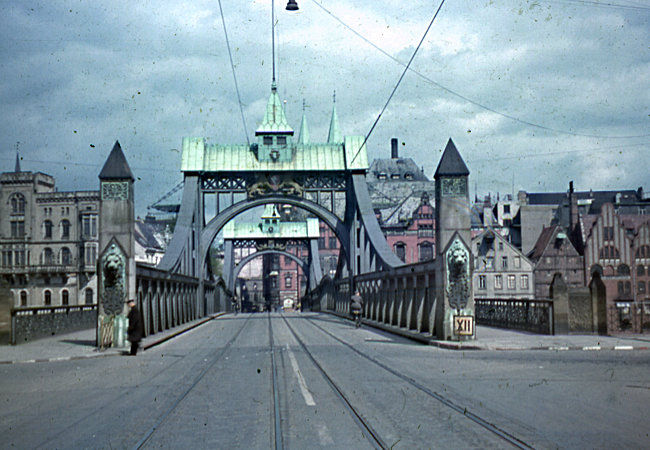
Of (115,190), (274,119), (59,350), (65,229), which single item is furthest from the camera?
(65,229)

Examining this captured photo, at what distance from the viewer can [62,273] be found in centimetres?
6838

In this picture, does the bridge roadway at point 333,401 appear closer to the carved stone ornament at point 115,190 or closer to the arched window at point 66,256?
the carved stone ornament at point 115,190

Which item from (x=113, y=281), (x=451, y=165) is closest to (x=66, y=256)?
(x=113, y=281)

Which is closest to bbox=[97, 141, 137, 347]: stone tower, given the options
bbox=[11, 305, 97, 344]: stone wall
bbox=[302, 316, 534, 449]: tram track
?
bbox=[11, 305, 97, 344]: stone wall

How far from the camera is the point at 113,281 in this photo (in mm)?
19672

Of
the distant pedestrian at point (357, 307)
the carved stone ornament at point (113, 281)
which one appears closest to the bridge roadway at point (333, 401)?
the carved stone ornament at point (113, 281)

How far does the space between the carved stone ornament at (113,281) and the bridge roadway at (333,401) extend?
255 centimetres

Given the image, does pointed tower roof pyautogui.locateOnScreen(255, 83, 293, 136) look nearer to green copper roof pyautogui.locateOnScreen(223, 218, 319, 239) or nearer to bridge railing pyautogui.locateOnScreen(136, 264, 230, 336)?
bridge railing pyautogui.locateOnScreen(136, 264, 230, 336)

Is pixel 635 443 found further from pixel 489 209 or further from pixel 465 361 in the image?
pixel 489 209

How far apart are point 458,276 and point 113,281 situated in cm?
937

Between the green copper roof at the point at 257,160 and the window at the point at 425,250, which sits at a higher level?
the green copper roof at the point at 257,160

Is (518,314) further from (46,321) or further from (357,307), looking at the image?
(46,321)

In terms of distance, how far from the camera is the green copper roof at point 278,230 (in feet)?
226

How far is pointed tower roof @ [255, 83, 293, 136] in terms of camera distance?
3850cm
